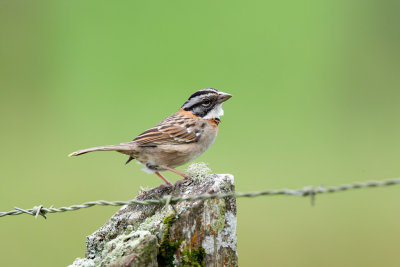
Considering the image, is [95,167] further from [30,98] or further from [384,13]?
[384,13]

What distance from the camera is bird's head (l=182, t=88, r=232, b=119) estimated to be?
20.0 ft

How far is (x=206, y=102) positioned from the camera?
20.2 feet

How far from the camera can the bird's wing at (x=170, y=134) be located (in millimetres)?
5734

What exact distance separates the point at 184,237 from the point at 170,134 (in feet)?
7.10

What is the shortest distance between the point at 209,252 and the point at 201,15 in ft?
41.5

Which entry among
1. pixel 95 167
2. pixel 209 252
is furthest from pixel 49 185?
pixel 209 252

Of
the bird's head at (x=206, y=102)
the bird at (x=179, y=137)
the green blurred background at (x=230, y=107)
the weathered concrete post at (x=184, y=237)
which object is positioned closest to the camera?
the weathered concrete post at (x=184, y=237)

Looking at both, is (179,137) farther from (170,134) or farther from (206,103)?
(206,103)

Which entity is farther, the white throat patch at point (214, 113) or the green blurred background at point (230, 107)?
the green blurred background at point (230, 107)

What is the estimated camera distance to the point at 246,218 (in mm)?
11383

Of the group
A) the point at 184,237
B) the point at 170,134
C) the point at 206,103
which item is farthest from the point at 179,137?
Result: the point at 184,237

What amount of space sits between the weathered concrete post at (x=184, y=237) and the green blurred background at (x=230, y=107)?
5888 mm

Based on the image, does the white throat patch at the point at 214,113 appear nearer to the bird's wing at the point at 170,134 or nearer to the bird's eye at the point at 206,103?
the bird's eye at the point at 206,103

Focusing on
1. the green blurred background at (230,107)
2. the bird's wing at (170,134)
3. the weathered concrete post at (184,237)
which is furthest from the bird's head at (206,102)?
the green blurred background at (230,107)
